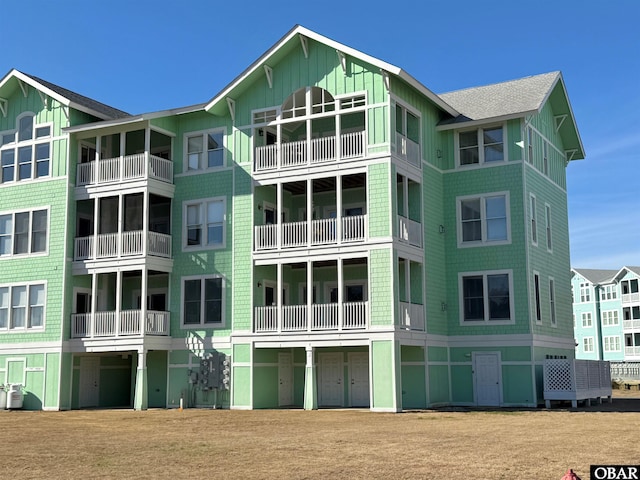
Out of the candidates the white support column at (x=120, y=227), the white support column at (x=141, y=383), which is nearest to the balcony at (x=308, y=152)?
the white support column at (x=120, y=227)

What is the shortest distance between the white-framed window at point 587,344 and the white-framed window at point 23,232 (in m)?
62.7

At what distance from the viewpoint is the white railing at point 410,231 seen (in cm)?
2961

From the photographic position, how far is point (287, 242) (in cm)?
3045

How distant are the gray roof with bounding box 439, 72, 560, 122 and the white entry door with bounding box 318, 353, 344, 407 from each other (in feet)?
36.6

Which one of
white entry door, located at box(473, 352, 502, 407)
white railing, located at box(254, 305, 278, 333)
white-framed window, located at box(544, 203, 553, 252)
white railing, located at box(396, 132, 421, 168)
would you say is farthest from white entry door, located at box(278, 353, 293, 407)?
white-framed window, located at box(544, 203, 553, 252)

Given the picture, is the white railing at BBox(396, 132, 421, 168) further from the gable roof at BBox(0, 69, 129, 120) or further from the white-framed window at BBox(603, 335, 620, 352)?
the white-framed window at BBox(603, 335, 620, 352)

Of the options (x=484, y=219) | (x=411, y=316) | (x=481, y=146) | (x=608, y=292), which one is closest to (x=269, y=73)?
(x=481, y=146)

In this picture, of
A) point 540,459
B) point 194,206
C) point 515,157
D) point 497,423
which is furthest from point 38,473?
point 515,157

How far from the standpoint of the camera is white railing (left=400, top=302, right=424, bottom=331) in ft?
94.8

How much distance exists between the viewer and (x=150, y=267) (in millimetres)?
31969

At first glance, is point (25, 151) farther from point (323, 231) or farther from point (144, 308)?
point (323, 231)

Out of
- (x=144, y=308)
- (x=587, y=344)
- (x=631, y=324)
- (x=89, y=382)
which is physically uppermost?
(x=631, y=324)

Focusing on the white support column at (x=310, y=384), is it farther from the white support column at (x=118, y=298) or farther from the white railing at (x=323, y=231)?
the white support column at (x=118, y=298)

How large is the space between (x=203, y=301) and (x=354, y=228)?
24.2 feet
